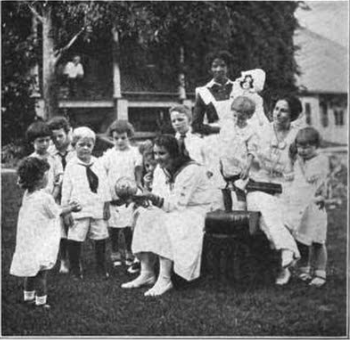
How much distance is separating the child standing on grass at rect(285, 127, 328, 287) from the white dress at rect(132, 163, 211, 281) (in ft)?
1.23

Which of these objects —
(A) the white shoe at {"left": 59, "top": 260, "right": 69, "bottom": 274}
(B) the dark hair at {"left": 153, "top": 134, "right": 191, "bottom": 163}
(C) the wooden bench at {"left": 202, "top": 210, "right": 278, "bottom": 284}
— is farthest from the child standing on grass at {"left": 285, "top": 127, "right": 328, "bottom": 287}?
(A) the white shoe at {"left": 59, "top": 260, "right": 69, "bottom": 274}

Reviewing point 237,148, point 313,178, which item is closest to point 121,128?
point 237,148

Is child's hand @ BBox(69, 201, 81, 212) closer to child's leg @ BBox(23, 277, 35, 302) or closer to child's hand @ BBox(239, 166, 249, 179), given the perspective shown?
child's leg @ BBox(23, 277, 35, 302)

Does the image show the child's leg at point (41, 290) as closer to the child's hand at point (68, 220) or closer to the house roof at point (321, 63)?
the child's hand at point (68, 220)

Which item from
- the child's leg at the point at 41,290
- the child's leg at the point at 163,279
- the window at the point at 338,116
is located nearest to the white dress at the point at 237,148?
the window at the point at 338,116

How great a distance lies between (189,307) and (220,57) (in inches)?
41.7

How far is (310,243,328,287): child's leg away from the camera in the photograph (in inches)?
89.0

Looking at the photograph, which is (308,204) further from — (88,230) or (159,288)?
(88,230)

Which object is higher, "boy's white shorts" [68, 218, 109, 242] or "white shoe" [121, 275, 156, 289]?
"boy's white shorts" [68, 218, 109, 242]

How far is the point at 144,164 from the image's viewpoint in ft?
7.68

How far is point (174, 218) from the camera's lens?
7.41 feet

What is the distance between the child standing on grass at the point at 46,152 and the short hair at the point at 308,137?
101cm

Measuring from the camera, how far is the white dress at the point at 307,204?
226 centimetres

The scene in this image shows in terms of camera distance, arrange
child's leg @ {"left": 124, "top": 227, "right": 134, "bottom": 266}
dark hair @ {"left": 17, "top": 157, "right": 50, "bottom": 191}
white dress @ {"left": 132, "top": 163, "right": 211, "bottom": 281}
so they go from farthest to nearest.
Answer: child's leg @ {"left": 124, "top": 227, "right": 134, "bottom": 266} → white dress @ {"left": 132, "top": 163, "right": 211, "bottom": 281} → dark hair @ {"left": 17, "top": 157, "right": 50, "bottom": 191}
